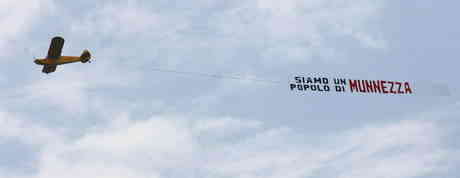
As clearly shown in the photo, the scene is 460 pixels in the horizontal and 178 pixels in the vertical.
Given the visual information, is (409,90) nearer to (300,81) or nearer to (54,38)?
(300,81)

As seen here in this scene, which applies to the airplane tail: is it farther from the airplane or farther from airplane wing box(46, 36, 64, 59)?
airplane wing box(46, 36, 64, 59)

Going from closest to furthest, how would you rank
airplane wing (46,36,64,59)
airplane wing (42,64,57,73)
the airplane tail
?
1. airplane wing (46,36,64,59)
2. airplane wing (42,64,57,73)
3. the airplane tail

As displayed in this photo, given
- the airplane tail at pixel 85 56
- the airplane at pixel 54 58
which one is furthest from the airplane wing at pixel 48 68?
the airplane tail at pixel 85 56

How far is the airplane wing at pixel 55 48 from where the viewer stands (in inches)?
6058

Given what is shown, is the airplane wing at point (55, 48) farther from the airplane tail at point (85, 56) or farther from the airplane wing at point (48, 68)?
the airplane tail at point (85, 56)

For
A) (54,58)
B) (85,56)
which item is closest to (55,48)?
(54,58)

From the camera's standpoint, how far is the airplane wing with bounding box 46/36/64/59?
153875 millimetres

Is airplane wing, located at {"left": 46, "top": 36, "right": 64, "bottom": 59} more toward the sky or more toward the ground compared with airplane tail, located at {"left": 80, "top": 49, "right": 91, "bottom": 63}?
more toward the sky

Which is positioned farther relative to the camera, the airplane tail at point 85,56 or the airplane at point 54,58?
the airplane tail at point 85,56

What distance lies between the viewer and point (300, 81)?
16325 centimetres

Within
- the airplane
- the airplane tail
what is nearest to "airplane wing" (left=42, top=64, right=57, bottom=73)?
the airplane

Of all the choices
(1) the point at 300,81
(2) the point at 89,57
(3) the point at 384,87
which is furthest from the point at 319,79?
(2) the point at 89,57

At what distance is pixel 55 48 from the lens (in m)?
155

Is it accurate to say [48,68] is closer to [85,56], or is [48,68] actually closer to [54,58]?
[54,58]
